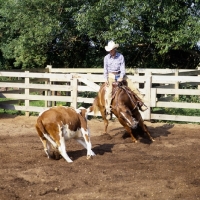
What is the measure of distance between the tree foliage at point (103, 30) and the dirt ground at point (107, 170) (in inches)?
296

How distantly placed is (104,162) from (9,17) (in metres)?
15.6

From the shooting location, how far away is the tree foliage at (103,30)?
17297mm

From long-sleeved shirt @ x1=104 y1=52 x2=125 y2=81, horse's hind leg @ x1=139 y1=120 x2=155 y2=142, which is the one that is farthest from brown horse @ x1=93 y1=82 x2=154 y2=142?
long-sleeved shirt @ x1=104 y1=52 x2=125 y2=81

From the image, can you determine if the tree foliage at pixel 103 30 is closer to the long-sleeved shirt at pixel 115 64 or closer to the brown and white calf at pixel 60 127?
the long-sleeved shirt at pixel 115 64

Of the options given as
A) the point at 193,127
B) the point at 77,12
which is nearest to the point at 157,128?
the point at 193,127

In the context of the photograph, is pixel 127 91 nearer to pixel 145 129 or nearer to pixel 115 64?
pixel 115 64

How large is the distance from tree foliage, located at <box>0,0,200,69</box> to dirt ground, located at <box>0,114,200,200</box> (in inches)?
296

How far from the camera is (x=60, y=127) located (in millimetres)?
7695

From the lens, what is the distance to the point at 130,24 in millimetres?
17484

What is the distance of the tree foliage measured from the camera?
56.7ft

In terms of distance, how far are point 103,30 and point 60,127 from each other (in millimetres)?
11180

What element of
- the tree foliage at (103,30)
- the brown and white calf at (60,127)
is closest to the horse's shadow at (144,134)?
the brown and white calf at (60,127)

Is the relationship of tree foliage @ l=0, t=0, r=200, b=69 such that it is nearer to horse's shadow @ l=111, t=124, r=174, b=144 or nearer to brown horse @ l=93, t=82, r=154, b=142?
horse's shadow @ l=111, t=124, r=174, b=144

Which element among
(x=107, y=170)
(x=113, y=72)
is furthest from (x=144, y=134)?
(x=107, y=170)
